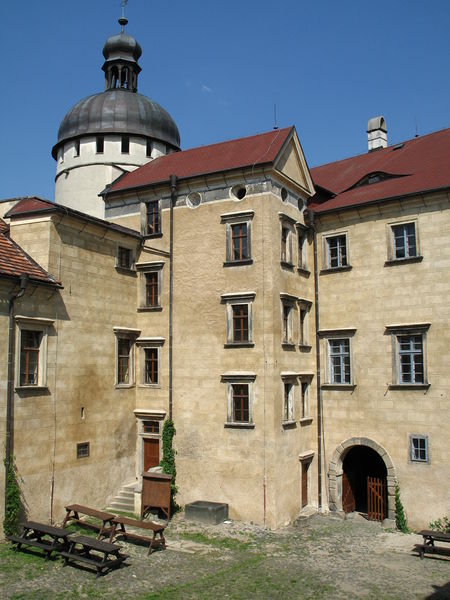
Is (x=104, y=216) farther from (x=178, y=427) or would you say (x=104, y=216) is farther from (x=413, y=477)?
(x=413, y=477)

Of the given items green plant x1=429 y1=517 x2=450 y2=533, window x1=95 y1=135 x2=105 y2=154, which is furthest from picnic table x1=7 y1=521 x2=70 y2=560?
window x1=95 y1=135 x2=105 y2=154

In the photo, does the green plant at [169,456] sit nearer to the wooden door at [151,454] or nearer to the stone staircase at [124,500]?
the wooden door at [151,454]

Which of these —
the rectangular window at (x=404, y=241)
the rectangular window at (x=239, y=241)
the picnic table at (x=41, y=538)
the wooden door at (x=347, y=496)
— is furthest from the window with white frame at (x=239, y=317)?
the picnic table at (x=41, y=538)

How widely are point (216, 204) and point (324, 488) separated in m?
12.2

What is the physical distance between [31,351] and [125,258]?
21.3 ft

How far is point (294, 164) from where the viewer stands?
25359 millimetres

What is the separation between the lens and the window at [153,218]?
2590cm

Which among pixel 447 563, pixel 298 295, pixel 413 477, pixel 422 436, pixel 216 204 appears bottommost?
pixel 447 563

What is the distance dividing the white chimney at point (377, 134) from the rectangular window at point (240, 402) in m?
15.8

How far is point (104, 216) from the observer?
27.9m

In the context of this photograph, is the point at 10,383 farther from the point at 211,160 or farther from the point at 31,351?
the point at 211,160

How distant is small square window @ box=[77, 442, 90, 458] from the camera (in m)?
21.9

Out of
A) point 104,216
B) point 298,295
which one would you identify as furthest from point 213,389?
point 104,216

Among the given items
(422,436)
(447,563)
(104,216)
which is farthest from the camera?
(104,216)
